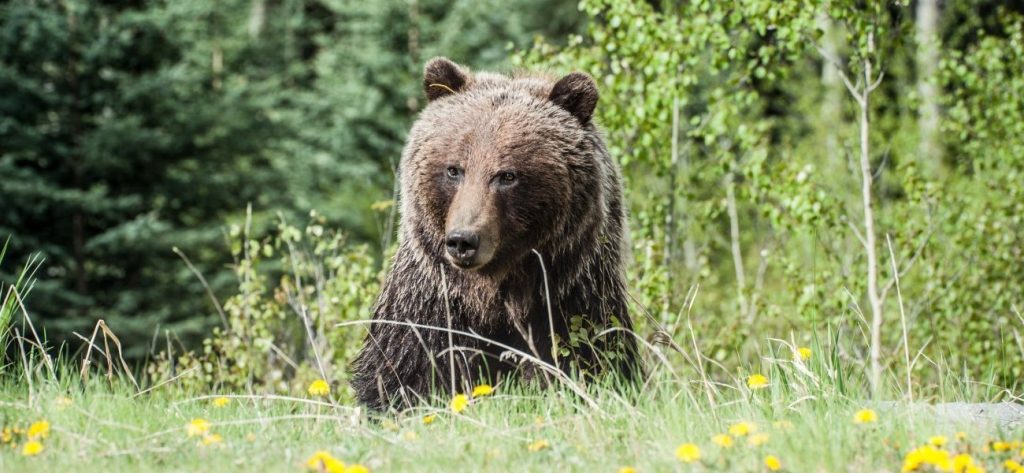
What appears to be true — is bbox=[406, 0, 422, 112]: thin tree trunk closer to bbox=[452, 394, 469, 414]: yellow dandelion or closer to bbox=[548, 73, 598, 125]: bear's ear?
bbox=[548, 73, 598, 125]: bear's ear

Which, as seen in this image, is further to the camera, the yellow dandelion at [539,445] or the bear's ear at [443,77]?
the bear's ear at [443,77]

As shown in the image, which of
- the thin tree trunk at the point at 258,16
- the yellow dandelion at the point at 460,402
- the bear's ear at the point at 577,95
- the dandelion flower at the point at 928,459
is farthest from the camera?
the thin tree trunk at the point at 258,16

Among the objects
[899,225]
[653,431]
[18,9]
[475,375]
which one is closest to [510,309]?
[475,375]

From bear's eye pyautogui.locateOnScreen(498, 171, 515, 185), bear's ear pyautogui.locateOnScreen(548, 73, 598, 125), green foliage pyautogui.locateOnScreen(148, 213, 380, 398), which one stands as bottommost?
green foliage pyautogui.locateOnScreen(148, 213, 380, 398)

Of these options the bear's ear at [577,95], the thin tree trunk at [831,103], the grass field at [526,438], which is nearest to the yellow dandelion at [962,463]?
the grass field at [526,438]

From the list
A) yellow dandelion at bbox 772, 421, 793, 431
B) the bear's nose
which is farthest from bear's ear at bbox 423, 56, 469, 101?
yellow dandelion at bbox 772, 421, 793, 431

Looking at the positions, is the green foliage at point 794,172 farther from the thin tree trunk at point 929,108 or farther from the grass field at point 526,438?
the thin tree trunk at point 929,108

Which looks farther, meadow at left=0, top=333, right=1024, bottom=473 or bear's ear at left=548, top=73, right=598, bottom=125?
bear's ear at left=548, top=73, right=598, bottom=125

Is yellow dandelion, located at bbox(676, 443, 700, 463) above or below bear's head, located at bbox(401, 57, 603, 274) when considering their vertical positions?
below

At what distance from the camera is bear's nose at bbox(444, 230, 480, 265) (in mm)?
4488

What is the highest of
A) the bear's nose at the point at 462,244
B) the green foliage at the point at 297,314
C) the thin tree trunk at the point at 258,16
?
the thin tree trunk at the point at 258,16

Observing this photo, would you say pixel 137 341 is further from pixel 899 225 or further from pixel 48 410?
pixel 48 410

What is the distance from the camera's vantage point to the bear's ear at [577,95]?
522 cm

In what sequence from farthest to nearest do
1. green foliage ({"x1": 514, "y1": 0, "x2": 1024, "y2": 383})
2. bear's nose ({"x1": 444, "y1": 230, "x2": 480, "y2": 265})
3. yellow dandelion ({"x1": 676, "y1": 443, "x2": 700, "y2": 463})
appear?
green foliage ({"x1": 514, "y1": 0, "x2": 1024, "y2": 383})
bear's nose ({"x1": 444, "y1": 230, "x2": 480, "y2": 265})
yellow dandelion ({"x1": 676, "y1": 443, "x2": 700, "y2": 463})
